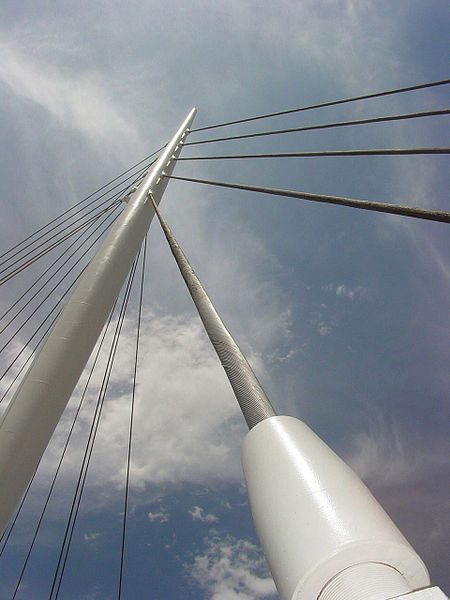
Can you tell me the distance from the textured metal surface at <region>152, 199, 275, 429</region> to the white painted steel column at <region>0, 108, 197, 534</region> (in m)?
3.44

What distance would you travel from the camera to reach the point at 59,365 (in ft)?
20.1

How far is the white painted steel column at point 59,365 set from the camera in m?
5.20

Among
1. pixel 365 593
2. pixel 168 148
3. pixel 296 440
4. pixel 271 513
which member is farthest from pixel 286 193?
pixel 168 148

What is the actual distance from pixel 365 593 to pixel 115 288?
23.3ft

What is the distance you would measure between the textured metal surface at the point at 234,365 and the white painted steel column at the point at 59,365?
135 inches

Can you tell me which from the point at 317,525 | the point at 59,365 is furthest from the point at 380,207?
the point at 59,365

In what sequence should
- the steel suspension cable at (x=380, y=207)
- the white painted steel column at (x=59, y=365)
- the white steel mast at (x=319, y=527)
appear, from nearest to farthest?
the white steel mast at (x=319, y=527) < the steel suspension cable at (x=380, y=207) < the white painted steel column at (x=59, y=365)

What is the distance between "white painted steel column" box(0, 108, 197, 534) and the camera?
5.20 m

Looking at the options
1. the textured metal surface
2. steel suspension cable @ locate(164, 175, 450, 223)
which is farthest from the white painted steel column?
steel suspension cable @ locate(164, 175, 450, 223)

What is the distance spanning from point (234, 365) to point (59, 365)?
427 centimetres

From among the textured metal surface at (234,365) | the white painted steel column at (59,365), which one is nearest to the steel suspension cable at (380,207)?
the textured metal surface at (234,365)

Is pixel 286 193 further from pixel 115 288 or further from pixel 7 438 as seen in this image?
pixel 7 438

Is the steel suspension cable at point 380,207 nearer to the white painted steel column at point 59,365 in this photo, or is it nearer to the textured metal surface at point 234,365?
the textured metal surface at point 234,365

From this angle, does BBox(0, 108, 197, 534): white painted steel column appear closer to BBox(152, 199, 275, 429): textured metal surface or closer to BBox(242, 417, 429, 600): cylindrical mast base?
BBox(152, 199, 275, 429): textured metal surface
